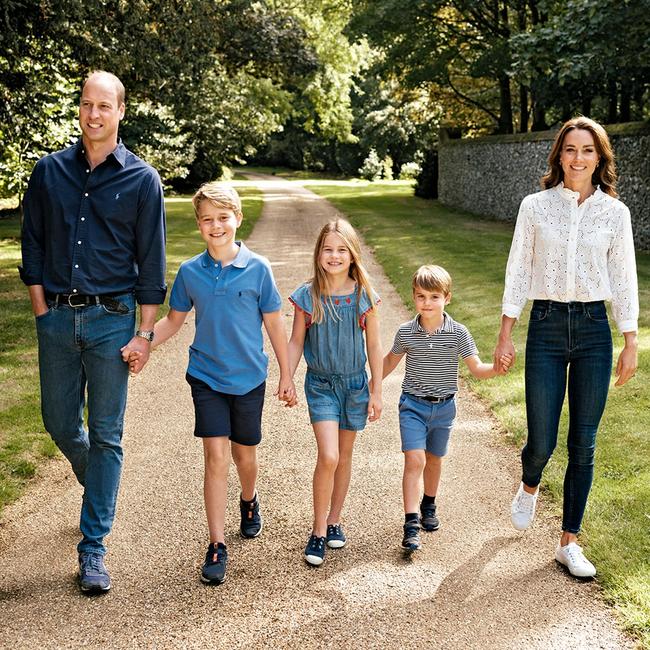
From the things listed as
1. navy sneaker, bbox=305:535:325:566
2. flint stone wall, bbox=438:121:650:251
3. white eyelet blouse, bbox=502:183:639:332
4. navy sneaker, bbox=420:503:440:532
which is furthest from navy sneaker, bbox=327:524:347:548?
flint stone wall, bbox=438:121:650:251

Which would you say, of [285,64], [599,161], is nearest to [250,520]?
[599,161]

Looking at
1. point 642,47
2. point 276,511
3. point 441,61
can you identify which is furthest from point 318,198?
point 276,511

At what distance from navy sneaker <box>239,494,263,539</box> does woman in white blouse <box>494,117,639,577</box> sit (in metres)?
1.53

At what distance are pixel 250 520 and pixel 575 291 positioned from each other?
2.06m

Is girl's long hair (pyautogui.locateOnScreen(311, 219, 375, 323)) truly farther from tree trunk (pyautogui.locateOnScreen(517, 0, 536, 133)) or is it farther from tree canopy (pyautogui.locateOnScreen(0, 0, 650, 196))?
tree trunk (pyautogui.locateOnScreen(517, 0, 536, 133))

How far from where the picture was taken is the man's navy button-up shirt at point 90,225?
3.65 m

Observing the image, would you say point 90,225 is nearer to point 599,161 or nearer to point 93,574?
point 93,574

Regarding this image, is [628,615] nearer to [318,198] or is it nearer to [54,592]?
[54,592]

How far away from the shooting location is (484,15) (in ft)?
79.3

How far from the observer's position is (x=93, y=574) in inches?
143

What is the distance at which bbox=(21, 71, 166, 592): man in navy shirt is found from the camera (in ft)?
12.0

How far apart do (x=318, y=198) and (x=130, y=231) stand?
29.0 meters

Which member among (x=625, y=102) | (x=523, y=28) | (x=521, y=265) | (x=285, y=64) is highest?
(x=523, y=28)

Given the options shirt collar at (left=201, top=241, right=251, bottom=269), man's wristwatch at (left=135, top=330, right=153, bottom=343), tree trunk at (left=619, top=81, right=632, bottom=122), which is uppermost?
tree trunk at (left=619, top=81, right=632, bottom=122)
